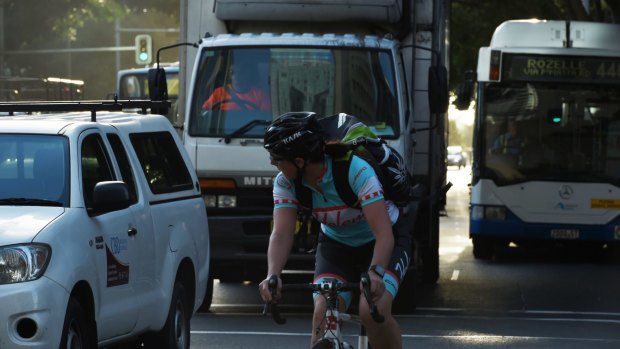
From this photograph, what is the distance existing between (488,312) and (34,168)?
702cm

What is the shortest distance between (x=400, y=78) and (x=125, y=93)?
18.9m

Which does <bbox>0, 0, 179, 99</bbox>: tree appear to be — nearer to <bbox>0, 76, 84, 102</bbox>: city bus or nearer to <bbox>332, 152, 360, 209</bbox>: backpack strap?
<bbox>0, 76, 84, 102</bbox>: city bus

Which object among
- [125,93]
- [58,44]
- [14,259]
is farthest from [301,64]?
[58,44]

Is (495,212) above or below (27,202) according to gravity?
below

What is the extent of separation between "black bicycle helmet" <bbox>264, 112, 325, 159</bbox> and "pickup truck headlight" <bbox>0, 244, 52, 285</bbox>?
6.08 ft

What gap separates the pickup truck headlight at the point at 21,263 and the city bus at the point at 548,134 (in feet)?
42.4

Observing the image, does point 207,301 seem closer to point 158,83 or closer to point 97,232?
point 158,83

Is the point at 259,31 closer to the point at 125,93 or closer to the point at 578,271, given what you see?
the point at 578,271

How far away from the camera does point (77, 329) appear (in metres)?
7.61

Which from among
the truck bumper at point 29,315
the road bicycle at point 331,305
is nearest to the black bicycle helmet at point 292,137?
the road bicycle at point 331,305

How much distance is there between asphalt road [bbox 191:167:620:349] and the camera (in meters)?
11.6

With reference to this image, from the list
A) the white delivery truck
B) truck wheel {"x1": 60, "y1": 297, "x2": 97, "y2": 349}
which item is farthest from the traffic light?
truck wheel {"x1": 60, "y1": 297, "x2": 97, "y2": 349}

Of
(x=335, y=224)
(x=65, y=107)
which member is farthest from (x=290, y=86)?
(x=335, y=224)

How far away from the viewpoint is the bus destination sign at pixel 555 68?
768 inches
